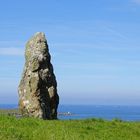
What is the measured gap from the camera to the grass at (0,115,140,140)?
75.5 ft

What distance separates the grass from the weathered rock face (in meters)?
6.77

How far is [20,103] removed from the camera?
39.9 metres

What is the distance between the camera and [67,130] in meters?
27.2

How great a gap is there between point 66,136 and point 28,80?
53.3 feet

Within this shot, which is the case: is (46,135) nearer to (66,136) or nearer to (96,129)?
(66,136)

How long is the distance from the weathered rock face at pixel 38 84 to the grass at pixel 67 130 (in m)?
6.77

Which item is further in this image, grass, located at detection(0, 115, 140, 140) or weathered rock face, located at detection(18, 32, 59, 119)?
weathered rock face, located at detection(18, 32, 59, 119)

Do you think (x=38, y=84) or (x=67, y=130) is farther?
(x=38, y=84)

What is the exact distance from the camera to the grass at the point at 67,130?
23.0 m

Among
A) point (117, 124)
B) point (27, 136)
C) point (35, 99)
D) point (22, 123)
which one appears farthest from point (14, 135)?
point (35, 99)

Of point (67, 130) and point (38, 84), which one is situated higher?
point (38, 84)

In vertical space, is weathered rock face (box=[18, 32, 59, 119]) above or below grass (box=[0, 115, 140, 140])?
above

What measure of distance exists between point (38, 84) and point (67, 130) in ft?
43.4

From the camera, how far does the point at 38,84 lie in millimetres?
40031
